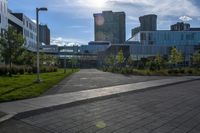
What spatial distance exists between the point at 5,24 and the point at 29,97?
193 feet

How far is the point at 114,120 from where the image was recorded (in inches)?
346

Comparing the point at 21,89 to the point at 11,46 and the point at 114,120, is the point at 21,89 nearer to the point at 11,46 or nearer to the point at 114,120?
the point at 114,120

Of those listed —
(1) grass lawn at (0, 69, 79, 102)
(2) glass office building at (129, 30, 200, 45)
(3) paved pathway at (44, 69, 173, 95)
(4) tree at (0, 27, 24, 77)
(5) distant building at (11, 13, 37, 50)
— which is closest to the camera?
(1) grass lawn at (0, 69, 79, 102)

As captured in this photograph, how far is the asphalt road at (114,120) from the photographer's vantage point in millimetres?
7738

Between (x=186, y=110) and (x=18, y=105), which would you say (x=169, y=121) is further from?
(x=18, y=105)

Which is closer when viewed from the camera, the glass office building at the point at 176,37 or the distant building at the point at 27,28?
the distant building at the point at 27,28

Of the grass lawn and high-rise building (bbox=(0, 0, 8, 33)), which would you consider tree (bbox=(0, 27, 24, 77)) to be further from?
high-rise building (bbox=(0, 0, 8, 33))

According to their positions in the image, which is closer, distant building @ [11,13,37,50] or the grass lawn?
the grass lawn

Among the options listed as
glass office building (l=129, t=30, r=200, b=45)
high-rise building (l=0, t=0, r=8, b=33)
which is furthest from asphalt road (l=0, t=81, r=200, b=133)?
glass office building (l=129, t=30, r=200, b=45)

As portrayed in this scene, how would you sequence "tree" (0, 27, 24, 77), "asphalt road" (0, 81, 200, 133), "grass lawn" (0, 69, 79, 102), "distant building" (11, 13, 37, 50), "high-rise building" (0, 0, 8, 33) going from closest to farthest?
"asphalt road" (0, 81, 200, 133), "grass lawn" (0, 69, 79, 102), "tree" (0, 27, 24, 77), "high-rise building" (0, 0, 8, 33), "distant building" (11, 13, 37, 50)

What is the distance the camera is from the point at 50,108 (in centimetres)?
1027

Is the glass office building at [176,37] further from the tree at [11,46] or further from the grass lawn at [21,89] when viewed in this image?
the grass lawn at [21,89]

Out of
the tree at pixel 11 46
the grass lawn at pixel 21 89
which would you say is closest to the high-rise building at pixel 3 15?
the tree at pixel 11 46

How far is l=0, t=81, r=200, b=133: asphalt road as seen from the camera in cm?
774
